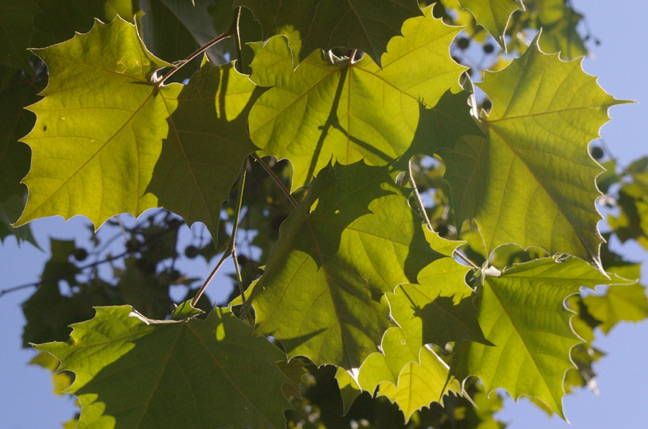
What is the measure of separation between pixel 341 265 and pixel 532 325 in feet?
1.54

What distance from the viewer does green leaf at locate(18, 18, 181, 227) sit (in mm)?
1059

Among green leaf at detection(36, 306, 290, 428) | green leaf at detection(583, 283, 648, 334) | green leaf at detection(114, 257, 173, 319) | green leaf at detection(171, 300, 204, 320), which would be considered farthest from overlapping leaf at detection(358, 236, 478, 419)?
green leaf at detection(583, 283, 648, 334)

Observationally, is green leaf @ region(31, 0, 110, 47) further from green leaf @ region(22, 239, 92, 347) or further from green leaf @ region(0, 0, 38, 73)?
green leaf @ region(22, 239, 92, 347)

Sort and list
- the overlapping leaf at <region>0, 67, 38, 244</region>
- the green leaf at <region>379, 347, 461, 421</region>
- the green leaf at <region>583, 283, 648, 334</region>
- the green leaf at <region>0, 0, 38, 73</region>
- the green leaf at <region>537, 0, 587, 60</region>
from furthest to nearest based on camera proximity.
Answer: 1. the green leaf at <region>583, 283, 648, 334</region>
2. the green leaf at <region>537, 0, 587, 60</region>
3. the overlapping leaf at <region>0, 67, 38, 244</region>
4. the green leaf at <region>379, 347, 461, 421</region>
5. the green leaf at <region>0, 0, 38, 73</region>

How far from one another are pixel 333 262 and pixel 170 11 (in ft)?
3.28

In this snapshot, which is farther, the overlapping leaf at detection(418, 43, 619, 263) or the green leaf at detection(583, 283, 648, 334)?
the green leaf at detection(583, 283, 648, 334)

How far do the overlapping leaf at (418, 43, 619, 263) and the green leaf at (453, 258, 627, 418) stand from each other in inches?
3.4

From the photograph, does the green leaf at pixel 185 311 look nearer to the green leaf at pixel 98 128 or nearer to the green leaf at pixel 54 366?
the green leaf at pixel 98 128

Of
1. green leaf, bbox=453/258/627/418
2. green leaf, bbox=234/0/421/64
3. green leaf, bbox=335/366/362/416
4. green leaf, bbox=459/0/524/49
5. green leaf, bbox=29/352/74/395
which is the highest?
green leaf, bbox=234/0/421/64

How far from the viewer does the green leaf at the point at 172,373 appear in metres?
1.13

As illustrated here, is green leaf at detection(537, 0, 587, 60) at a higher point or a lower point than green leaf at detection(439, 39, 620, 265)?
lower

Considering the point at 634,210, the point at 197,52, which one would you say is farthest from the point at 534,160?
the point at 634,210

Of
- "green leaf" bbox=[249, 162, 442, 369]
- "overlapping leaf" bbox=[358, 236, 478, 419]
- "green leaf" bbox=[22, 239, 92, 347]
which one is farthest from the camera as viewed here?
"green leaf" bbox=[22, 239, 92, 347]

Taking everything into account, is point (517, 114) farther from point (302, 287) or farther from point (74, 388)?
point (74, 388)
